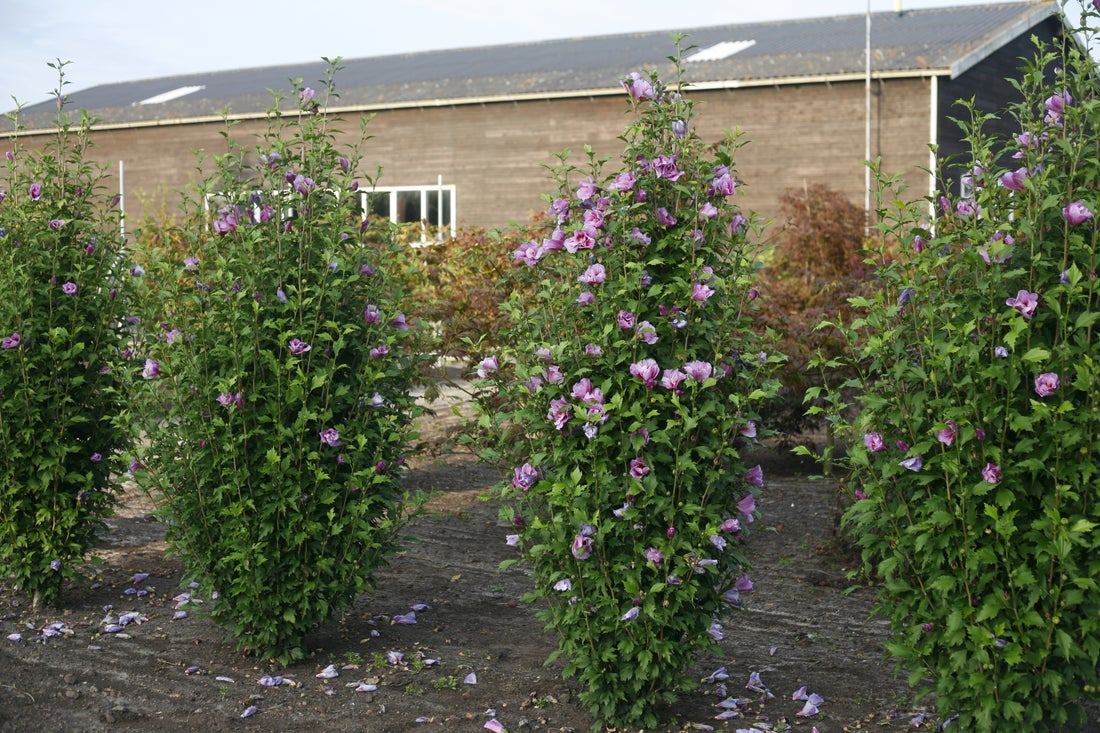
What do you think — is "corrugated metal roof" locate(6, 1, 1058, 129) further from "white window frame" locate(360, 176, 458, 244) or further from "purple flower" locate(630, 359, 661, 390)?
"purple flower" locate(630, 359, 661, 390)

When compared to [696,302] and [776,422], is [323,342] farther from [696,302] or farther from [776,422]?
[776,422]

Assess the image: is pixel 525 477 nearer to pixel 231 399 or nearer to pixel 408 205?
pixel 231 399

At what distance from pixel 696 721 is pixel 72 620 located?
135 inches

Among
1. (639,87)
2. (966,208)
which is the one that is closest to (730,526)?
(966,208)

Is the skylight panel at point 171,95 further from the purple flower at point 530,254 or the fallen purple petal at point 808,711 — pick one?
the fallen purple petal at point 808,711

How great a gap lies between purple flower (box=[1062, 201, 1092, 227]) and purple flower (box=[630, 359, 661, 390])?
4.80ft

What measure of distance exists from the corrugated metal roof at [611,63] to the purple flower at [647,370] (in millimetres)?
12880

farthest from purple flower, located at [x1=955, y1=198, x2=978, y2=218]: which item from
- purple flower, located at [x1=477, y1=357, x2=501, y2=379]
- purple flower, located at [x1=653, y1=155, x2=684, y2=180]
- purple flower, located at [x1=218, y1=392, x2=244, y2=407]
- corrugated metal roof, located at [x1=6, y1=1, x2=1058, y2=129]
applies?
corrugated metal roof, located at [x1=6, y1=1, x2=1058, y2=129]

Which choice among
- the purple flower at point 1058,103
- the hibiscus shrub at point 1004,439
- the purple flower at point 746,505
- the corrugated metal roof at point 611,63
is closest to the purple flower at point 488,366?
the purple flower at point 746,505

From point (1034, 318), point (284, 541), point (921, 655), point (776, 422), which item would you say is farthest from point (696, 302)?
point (776, 422)

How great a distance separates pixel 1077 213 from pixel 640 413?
161 cm

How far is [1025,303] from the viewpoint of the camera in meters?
3.70

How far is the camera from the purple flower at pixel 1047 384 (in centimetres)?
361

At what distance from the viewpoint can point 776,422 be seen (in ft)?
32.4
